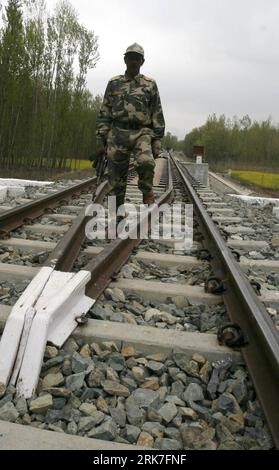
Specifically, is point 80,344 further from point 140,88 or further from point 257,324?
point 140,88

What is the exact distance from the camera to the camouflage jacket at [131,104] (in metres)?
4.28

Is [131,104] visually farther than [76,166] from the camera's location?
No

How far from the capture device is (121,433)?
1.53 meters

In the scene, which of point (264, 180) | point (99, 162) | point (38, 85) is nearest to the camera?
point (99, 162)

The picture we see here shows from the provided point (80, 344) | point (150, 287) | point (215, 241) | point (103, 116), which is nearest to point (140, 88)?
point (103, 116)

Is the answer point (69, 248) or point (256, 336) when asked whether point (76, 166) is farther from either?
point (256, 336)

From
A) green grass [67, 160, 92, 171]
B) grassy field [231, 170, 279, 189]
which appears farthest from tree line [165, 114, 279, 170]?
green grass [67, 160, 92, 171]

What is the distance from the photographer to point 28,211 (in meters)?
4.74

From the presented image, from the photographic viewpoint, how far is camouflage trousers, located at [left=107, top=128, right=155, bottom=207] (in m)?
4.42

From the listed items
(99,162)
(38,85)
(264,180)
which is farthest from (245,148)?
(99,162)

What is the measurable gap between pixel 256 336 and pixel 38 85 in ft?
61.5
